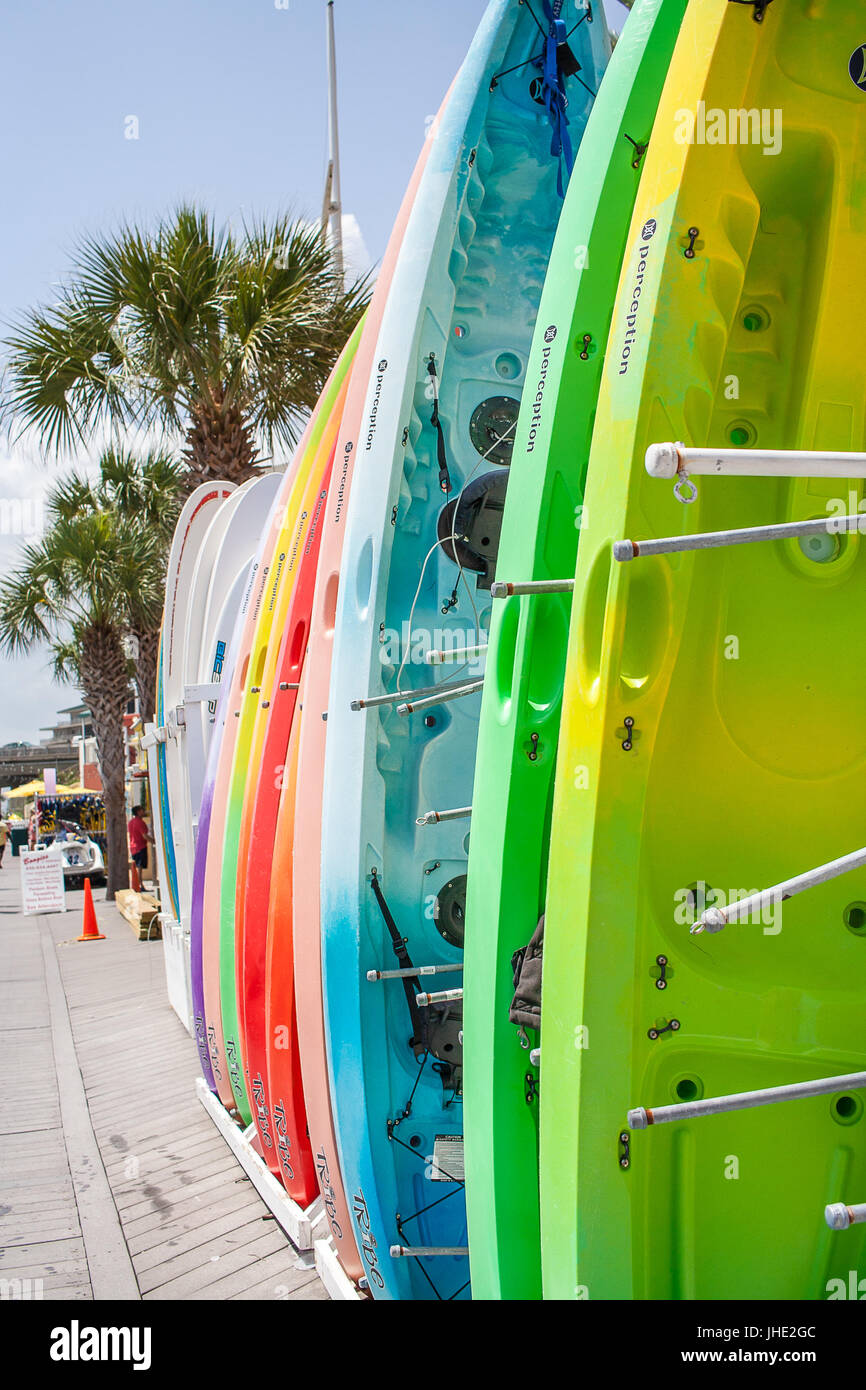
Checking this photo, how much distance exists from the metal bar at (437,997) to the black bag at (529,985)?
1002 millimetres

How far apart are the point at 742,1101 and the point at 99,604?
680 inches

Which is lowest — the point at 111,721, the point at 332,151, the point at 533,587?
the point at 111,721

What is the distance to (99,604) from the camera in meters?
A: 17.9

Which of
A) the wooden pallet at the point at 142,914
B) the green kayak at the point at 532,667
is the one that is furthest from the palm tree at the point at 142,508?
the green kayak at the point at 532,667

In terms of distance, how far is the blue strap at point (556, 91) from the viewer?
3.86 metres

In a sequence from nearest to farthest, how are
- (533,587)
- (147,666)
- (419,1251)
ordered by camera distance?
(533,587) < (419,1251) < (147,666)

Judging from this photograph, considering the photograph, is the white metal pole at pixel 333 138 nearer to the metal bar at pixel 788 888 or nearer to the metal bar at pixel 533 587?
the metal bar at pixel 533 587

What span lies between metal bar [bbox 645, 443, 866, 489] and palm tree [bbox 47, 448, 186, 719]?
14036mm

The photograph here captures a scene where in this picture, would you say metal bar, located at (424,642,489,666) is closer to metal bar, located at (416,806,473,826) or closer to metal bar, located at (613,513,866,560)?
metal bar, located at (416,806,473,826)

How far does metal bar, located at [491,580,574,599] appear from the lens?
2.47 m

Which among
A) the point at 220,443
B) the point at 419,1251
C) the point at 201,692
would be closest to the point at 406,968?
the point at 419,1251

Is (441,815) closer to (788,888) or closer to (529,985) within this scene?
(529,985)

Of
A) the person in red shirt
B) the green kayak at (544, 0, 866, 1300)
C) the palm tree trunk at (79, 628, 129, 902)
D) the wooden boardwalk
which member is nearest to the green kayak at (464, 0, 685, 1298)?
the green kayak at (544, 0, 866, 1300)

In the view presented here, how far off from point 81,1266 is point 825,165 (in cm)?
458
